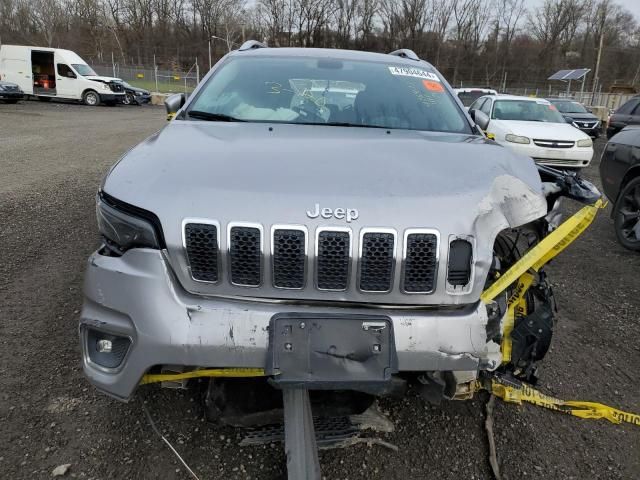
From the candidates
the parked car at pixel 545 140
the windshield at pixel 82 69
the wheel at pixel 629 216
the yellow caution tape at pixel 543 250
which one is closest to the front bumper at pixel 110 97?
the windshield at pixel 82 69

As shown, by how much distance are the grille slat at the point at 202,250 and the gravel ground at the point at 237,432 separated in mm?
904

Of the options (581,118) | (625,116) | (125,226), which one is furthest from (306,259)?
(581,118)

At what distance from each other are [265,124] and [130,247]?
1136 mm

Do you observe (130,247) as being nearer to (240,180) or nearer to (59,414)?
(240,180)

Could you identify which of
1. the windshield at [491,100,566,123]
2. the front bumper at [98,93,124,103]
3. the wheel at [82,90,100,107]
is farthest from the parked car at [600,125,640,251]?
the wheel at [82,90,100,107]

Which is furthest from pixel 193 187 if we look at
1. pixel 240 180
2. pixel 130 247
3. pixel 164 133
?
pixel 164 133

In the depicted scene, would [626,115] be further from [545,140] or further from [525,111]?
[545,140]

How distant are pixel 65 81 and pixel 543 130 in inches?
884

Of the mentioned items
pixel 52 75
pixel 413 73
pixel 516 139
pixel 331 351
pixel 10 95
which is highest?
pixel 52 75

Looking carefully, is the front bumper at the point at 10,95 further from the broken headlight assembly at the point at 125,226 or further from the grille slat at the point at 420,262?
the grille slat at the point at 420,262

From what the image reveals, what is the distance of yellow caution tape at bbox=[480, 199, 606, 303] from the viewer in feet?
6.79

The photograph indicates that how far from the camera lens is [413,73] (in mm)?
3439

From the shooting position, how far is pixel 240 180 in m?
1.92

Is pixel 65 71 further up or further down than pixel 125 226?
further up
